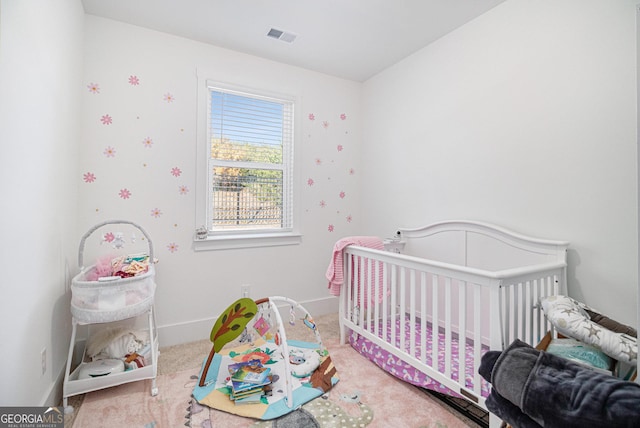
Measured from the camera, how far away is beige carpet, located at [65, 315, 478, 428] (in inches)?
59.2

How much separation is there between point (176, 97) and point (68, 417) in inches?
84.4

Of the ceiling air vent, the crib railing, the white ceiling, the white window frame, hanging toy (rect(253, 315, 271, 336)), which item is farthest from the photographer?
the white window frame

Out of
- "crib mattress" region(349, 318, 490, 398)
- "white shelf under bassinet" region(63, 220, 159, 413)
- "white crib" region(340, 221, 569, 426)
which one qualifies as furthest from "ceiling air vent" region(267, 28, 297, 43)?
"crib mattress" region(349, 318, 490, 398)

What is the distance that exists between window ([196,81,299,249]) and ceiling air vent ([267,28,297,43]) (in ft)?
1.69

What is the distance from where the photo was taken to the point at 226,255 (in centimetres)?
260

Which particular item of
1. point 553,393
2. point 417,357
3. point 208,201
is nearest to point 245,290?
point 208,201

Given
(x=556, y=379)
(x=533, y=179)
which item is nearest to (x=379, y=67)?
(x=533, y=179)

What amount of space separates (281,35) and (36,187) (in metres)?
1.90

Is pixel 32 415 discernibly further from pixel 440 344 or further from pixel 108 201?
pixel 440 344

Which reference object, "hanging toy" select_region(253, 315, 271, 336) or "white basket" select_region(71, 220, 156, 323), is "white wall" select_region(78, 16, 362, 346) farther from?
"hanging toy" select_region(253, 315, 271, 336)

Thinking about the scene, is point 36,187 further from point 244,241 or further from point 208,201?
point 244,241

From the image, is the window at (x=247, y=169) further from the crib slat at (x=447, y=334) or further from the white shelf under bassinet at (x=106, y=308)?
the crib slat at (x=447, y=334)

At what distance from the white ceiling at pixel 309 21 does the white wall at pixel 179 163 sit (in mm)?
150

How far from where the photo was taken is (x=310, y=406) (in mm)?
1615
